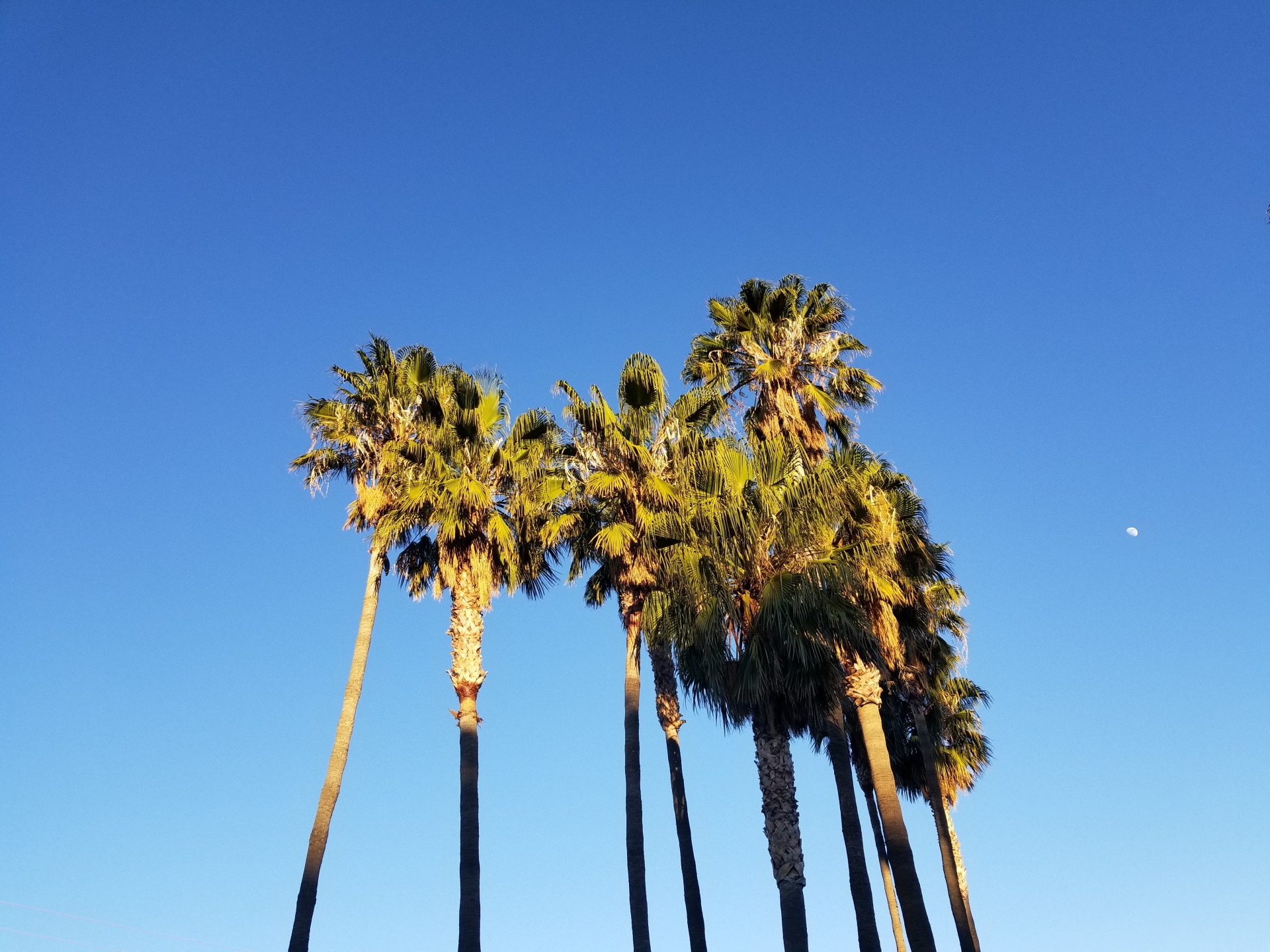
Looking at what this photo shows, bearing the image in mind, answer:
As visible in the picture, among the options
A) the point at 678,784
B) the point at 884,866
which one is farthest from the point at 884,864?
the point at 678,784

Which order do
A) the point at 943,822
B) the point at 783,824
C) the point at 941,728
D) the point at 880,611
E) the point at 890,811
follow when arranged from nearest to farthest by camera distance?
1. the point at 783,824
2. the point at 890,811
3. the point at 880,611
4. the point at 943,822
5. the point at 941,728

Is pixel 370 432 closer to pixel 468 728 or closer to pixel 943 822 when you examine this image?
pixel 468 728

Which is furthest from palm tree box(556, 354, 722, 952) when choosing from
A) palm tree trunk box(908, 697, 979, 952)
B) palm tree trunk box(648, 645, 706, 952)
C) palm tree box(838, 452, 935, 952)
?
palm tree trunk box(908, 697, 979, 952)

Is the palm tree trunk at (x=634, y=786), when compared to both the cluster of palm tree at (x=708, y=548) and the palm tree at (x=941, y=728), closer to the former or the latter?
the cluster of palm tree at (x=708, y=548)

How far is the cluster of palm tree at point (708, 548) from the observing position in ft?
65.5

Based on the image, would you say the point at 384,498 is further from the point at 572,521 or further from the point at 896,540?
the point at 896,540

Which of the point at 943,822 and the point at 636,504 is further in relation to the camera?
the point at 943,822

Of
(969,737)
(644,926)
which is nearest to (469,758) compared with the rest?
(644,926)

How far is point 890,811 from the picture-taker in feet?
66.1

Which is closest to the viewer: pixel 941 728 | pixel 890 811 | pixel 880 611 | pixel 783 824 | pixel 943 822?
pixel 783 824

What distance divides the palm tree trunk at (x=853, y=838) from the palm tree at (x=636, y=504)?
371 centimetres

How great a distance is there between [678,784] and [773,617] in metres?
6.99

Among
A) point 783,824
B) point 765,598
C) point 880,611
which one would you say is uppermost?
point 880,611

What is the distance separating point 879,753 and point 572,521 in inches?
318
